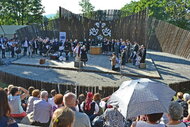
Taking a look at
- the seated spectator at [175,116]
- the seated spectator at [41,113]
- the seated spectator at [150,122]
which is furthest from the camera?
the seated spectator at [41,113]

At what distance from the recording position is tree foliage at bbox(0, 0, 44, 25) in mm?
41438

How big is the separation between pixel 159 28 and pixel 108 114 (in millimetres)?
22955

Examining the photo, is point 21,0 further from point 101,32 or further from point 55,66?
point 55,66

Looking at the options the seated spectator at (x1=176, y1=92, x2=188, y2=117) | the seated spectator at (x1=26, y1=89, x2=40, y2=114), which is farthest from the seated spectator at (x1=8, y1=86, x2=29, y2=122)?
the seated spectator at (x1=176, y1=92, x2=188, y2=117)

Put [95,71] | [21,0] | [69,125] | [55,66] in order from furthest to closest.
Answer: [21,0], [55,66], [95,71], [69,125]

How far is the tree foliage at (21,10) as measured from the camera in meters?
41.4

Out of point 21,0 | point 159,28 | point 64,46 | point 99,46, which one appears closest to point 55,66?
point 64,46

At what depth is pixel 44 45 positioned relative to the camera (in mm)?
20312

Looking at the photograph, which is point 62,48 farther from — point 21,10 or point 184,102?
point 21,10

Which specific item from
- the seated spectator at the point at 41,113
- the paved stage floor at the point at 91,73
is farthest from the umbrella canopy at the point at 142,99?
the paved stage floor at the point at 91,73

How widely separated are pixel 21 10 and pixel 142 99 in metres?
42.9

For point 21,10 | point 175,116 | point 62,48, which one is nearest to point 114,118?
point 175,116

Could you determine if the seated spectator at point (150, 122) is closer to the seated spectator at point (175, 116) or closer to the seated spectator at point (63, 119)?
the seated spectator at point (175, 116)

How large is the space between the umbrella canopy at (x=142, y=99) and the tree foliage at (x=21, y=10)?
4131 centimetres
